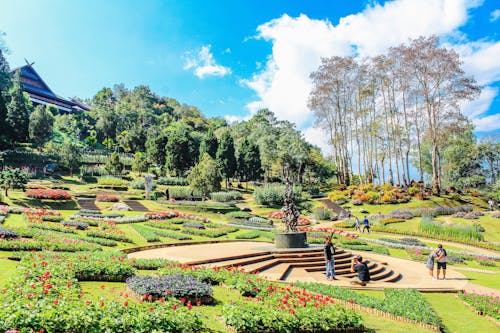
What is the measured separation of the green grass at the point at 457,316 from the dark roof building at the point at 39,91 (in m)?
85.7

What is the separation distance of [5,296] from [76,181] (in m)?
43.3

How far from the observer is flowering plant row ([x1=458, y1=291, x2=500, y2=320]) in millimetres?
10180

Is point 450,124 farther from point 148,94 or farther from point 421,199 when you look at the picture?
point 148,94

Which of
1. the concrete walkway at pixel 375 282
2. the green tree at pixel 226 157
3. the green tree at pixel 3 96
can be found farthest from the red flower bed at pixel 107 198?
the green tree at pixel 3 96

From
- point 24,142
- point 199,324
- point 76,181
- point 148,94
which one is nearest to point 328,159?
point 76,181

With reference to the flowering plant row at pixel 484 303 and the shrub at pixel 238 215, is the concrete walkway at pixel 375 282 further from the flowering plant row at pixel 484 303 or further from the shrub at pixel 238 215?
the shrub at pixel 238 215

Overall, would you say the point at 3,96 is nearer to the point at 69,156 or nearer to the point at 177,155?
the point at 69,156

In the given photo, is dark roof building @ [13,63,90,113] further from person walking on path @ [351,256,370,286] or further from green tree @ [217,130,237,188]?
person walking on path @ [351,256,370,286]

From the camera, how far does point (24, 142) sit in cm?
6150

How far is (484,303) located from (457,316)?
1252 mm

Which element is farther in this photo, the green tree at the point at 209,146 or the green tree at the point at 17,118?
the green tree at the point at 209,146

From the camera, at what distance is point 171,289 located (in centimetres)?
846

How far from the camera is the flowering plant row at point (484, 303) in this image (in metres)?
10.2

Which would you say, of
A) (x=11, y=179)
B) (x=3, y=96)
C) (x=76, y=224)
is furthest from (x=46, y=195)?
(x=3, y=96)
